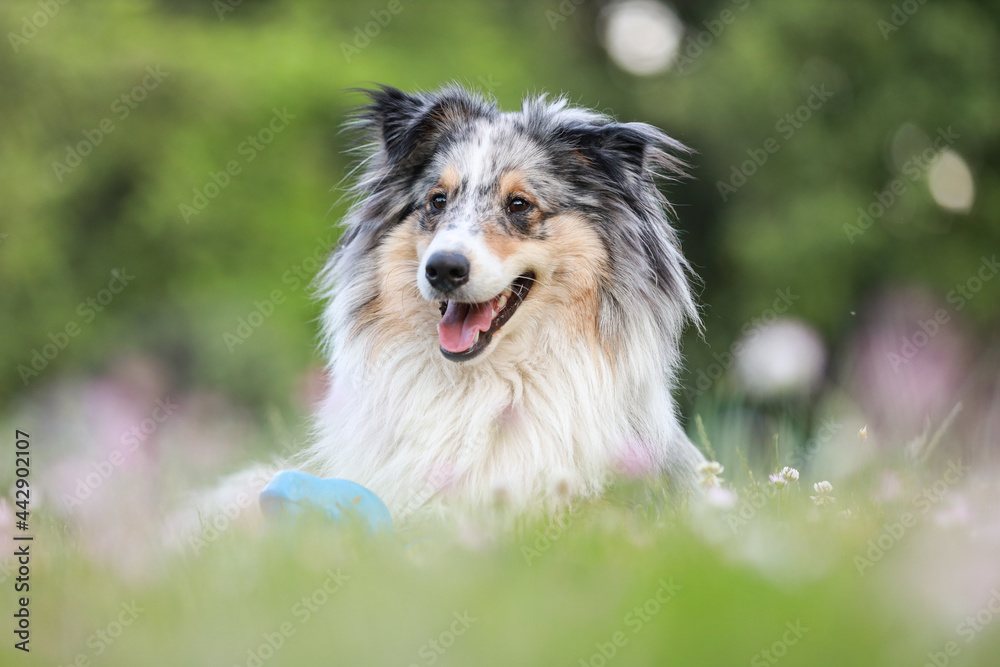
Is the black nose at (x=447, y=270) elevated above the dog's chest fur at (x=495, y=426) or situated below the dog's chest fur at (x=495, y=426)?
above

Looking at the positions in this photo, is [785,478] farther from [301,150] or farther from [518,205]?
[301,150]

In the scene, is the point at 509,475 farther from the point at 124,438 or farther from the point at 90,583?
the point at 124,438

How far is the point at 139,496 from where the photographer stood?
3.83 m

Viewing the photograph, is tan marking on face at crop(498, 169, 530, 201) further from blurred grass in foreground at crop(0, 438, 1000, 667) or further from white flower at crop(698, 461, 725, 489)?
→ blurred grass in foreground at crop(0, 438, 1000, 667)

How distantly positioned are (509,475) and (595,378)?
535 mm

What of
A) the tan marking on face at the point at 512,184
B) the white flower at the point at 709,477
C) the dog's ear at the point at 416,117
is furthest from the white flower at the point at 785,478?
the dog's ear at the point at 416,117

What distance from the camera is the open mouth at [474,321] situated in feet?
12.1

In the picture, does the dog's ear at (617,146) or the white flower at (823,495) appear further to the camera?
the dog's ear at (617,146)

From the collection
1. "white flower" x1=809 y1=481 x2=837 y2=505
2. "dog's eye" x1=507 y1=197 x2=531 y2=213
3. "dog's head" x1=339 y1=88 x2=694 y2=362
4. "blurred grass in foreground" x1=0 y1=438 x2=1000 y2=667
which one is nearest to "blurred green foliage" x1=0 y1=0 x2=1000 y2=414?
"dog's head" x1=339 y1=88 x2=694 y2=362

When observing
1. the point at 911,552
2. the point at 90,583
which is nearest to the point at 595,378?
the point at 911,552

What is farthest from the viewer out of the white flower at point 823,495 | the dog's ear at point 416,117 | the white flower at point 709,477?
the dog's ear at point 416,117

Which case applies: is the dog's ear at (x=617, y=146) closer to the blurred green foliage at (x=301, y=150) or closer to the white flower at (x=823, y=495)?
the white flower at (x=823, y=495)

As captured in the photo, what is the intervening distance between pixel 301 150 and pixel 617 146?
257 inches

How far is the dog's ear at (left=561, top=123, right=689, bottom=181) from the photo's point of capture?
4.00 m
